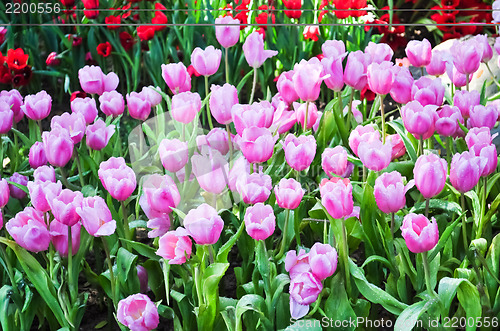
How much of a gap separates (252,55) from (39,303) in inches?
28.2

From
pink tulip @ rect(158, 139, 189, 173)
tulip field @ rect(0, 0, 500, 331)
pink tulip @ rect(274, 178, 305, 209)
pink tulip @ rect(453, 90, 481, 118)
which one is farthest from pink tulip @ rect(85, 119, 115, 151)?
pink tulip @ rect(453, 90, 481, 118)

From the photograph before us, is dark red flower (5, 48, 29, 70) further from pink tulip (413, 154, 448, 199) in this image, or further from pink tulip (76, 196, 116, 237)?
pink tulip (413, 154, 448, 199)

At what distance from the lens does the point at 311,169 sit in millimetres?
1492

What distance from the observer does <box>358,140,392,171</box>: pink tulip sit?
1177 mm

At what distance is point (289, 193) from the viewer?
3.60 feet

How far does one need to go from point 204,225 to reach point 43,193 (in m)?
0.31

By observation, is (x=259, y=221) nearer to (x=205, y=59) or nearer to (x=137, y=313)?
(x=137, y=313)

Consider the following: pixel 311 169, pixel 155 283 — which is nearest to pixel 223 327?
pixel 155 283

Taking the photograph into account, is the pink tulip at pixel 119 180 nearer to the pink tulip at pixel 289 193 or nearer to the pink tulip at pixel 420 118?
the pink tulip at pixel 289 193

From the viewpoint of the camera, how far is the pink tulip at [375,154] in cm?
118

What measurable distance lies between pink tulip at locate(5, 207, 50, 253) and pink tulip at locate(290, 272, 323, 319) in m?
0.42

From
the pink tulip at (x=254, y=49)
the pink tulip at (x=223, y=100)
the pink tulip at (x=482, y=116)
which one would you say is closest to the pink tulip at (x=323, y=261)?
the pink tulip at (x=223, y=100)

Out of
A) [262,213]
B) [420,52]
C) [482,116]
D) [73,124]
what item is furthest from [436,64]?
[73,124]

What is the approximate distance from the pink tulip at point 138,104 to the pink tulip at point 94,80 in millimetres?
141
